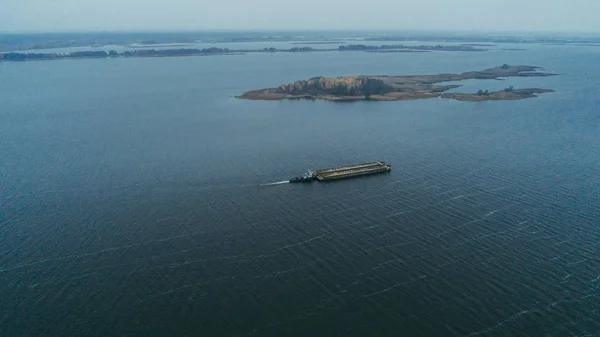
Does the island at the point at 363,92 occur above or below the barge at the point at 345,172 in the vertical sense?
above

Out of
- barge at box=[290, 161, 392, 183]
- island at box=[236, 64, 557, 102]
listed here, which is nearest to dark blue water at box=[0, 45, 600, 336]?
barge at box=[290, 161, 392, 183]

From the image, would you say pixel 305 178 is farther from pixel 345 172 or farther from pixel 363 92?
pixel 363 92

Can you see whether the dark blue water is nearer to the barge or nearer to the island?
the barge

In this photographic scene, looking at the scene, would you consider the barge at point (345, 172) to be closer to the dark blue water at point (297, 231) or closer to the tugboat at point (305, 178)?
the tugboat at point (305, 178)

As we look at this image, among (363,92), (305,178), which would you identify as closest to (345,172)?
(305,178)

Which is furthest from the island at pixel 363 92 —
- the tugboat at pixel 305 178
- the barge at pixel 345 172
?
the tugboat at pixel 305 178

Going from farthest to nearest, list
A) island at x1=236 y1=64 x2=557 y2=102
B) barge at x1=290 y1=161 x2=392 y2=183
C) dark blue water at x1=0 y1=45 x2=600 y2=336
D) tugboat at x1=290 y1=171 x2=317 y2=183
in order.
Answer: island at x1=236 y1=64 x2=557 y2=102
barge at x1=290 y1=161 x2=392 y2=183
tugboat at x1=290 y1=171 x2=317 y2=183
dark blue water at x1=0 y1=45 x2=600 y2=336
